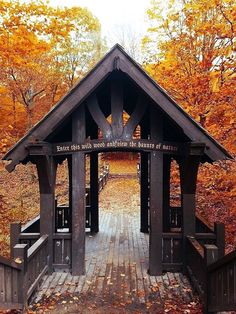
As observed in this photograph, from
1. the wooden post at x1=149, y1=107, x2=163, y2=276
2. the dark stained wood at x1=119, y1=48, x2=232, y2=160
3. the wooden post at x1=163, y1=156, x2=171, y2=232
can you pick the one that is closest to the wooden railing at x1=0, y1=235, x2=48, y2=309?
the wooden post at x1=149, y1=107, x2=163, y2=276

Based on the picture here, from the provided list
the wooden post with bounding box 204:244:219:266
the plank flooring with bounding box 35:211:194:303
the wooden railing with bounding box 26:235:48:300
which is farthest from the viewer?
the plank flooring with bounding box 35:211:194:303

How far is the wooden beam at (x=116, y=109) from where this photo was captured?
7789 millimetres

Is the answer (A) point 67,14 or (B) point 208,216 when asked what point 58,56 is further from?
(B) point 208,216

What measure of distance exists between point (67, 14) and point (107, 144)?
19.3ft

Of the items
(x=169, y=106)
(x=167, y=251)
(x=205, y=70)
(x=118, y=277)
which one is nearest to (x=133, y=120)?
(x=169, y=106)

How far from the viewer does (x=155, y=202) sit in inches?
310

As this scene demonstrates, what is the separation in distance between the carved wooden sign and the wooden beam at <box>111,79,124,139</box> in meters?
0.21

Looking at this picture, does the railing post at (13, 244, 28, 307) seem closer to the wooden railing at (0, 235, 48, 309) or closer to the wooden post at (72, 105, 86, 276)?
the wooden railing at (0, 235, 48, 309)

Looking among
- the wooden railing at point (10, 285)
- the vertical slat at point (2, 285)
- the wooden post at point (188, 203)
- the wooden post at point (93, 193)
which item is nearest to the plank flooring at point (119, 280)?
the wooden railing at point (10, 285)

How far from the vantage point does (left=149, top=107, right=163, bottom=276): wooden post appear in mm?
7820

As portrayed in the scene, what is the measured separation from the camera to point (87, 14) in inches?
1160

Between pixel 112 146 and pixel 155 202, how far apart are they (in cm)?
158

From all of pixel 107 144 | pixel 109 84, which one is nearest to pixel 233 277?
pixel 107 144

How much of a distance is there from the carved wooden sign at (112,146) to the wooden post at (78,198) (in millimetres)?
121
